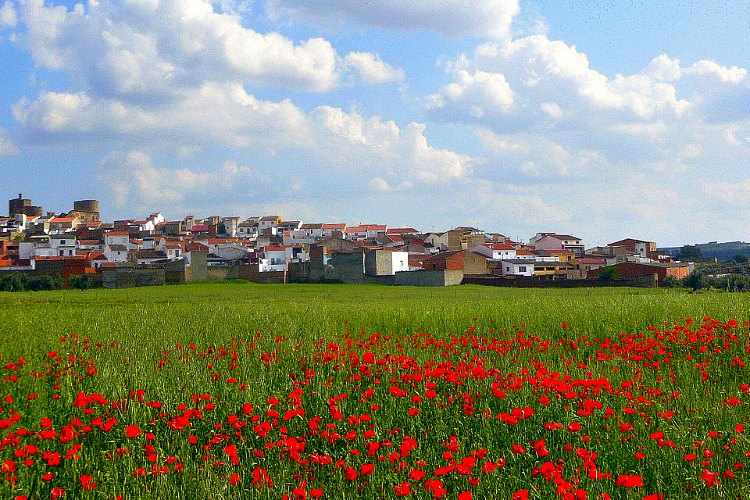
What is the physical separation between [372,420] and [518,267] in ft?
236

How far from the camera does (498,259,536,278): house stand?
7788 centimetres

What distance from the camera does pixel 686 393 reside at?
8961mm

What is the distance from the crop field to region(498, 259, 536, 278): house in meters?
64.8

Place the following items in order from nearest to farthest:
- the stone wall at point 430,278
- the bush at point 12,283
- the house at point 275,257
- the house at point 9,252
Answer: the bush at point 12,283 → the stone wall at point 430,278 → the house at point 9,252 → the house at point 275,257

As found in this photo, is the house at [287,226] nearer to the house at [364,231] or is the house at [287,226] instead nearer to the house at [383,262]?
the house at [364,231]

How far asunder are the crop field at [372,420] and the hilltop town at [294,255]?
50.2 m

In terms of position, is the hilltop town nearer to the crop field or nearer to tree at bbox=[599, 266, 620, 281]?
tree at bbox=[599, 266, 620, 281]

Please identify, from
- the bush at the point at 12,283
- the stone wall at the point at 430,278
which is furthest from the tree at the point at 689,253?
the bush at the point at 12,283

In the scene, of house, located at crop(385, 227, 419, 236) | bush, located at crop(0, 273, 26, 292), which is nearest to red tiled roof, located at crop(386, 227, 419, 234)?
house, located at crop(385, 227, 419, 236)

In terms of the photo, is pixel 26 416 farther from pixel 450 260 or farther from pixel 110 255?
pixel 110 255

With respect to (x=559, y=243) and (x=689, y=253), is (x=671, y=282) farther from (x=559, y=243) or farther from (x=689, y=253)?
(x=689, y=253)

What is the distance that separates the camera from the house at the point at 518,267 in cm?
7788

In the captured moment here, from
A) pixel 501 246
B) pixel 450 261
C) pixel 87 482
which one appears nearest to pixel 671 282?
pixel 450 261

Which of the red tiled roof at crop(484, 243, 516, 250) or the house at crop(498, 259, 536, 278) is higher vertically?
the red tiled roof at crop(484, 243, 516, 250)
